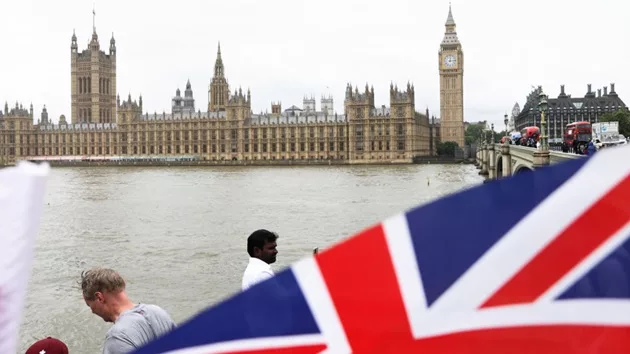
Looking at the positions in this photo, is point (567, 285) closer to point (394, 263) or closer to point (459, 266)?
point (459, 266)

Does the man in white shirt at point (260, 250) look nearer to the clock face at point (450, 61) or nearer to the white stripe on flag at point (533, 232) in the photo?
the white stripe on flag at point (533, 232)

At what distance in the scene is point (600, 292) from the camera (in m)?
1.43

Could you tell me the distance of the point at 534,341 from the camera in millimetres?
1446

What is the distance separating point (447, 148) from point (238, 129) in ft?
87.6

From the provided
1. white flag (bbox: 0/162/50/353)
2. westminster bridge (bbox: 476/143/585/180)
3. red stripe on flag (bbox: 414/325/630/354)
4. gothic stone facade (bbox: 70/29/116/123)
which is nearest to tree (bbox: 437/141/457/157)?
westminster bridge (bbox: 476/143/585/180)

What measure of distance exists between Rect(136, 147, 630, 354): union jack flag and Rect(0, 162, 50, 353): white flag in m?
0.42

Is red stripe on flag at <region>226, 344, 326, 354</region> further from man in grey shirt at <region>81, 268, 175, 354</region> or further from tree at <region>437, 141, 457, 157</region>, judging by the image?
tree at <region>437, 141, 457, 157</region>

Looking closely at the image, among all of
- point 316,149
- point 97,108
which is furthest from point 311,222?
point 97,108

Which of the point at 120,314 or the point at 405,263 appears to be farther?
the point at 120,314

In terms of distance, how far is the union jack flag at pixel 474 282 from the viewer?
1.42 meters

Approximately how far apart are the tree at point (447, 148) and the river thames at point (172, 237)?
48106mm

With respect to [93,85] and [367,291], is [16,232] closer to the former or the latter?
[367,291]

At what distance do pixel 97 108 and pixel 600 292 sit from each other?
372ft

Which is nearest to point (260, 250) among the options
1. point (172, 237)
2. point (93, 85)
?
point (172, 237)
